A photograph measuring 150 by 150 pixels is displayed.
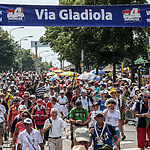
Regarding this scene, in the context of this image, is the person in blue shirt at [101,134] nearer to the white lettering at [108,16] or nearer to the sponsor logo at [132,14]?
the white lettering at [108,16]

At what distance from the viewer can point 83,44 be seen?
148 feet

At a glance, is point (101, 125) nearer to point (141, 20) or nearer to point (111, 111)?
point (111, 111)

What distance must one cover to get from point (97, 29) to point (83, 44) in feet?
28.7

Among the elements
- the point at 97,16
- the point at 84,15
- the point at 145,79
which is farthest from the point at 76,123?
the point at 145,79

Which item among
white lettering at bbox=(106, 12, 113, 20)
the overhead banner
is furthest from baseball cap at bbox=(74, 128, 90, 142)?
white lettering at bbox=(106, 12, 113, 20)

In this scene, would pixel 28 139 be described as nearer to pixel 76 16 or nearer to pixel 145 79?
pixel 76 16

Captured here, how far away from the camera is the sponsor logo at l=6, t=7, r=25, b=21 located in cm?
1648

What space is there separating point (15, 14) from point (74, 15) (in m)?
2.33

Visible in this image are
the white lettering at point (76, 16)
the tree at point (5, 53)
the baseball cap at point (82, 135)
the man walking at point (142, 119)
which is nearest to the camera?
the baseball cap at point (82, 135)

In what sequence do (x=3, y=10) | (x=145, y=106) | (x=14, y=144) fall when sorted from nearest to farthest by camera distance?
1. (x=14, y=144)
2. (x=145, y=106)
3. (x=3, y=10)

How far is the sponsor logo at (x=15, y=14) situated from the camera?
16484 mm

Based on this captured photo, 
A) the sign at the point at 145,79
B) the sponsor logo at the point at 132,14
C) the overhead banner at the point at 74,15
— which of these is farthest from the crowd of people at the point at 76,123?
the sign at the point at 145,79

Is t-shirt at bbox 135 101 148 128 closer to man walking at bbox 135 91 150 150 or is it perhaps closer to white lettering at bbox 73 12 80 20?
man walking at bbox 135 91 150 150

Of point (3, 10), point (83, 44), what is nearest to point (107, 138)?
point (3, 10)
